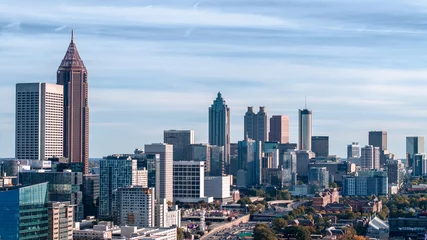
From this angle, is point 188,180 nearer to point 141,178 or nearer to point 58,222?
point 141,178

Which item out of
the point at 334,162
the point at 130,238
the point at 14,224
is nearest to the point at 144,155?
the point at 130,238

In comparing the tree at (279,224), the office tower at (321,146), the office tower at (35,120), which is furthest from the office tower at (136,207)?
the office tower at (321,146)

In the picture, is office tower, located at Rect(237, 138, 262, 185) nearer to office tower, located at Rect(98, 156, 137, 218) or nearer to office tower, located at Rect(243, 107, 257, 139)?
office tower, located at Rect(243, 107, 257, 139)

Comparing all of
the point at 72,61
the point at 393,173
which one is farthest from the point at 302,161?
the point at 72,61

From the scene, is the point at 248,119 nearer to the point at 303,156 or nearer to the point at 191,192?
the point at 303,156

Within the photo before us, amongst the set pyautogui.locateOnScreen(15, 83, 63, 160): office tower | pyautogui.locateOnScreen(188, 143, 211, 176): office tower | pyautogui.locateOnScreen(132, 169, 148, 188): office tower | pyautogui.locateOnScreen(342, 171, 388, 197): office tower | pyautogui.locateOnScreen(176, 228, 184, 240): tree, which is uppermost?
pyautogui.locateOnScreen(15, 83, 63, 160): office tower

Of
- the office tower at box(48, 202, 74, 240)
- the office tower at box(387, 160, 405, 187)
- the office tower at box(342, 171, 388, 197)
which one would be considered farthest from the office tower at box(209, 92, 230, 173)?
the office tower at box(48, 202, 74, 240)

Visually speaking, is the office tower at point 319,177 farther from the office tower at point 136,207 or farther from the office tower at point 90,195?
the office tower at point 136,207
